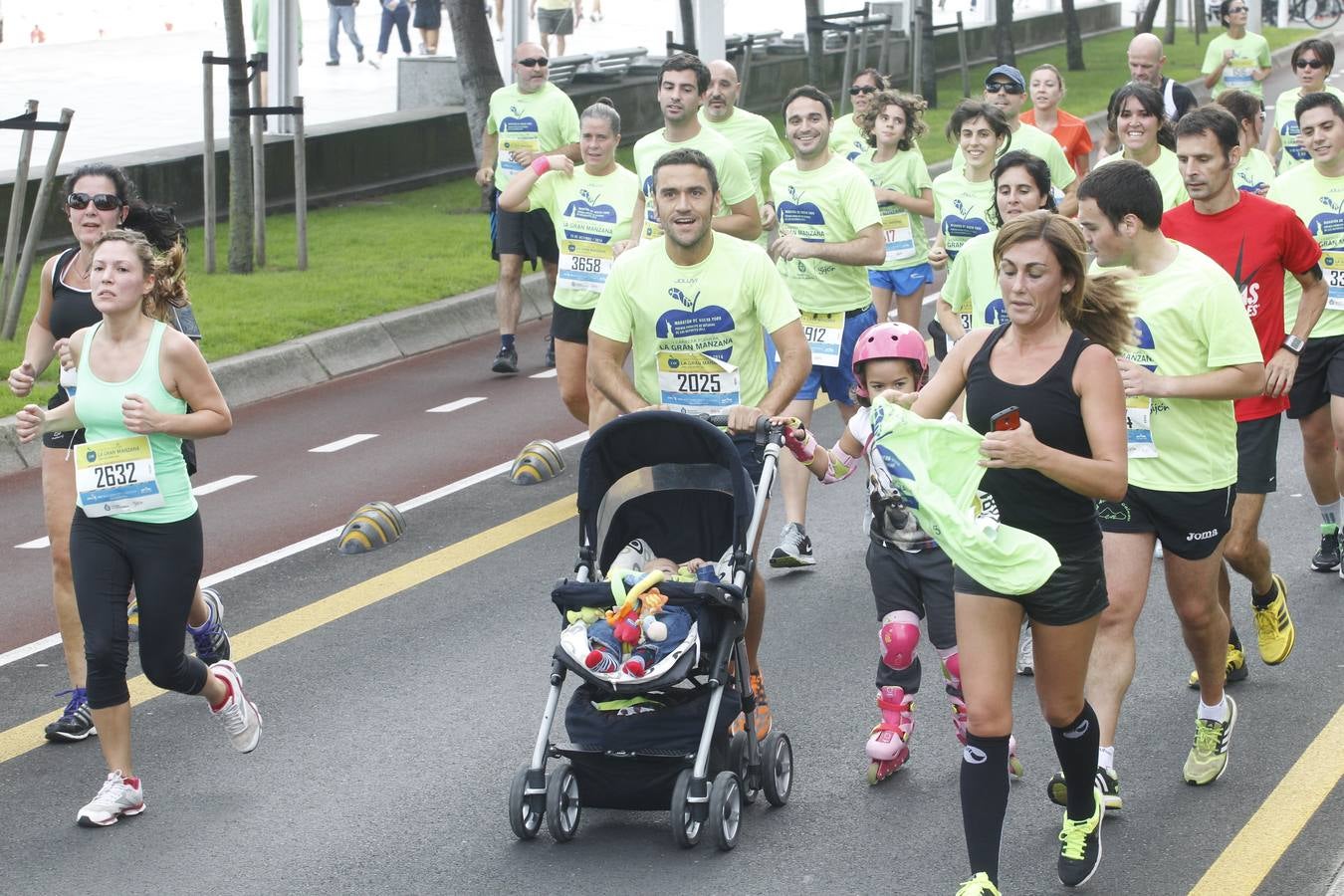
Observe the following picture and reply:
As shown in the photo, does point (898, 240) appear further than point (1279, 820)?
Yes

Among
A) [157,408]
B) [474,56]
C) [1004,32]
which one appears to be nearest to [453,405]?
[157,408]

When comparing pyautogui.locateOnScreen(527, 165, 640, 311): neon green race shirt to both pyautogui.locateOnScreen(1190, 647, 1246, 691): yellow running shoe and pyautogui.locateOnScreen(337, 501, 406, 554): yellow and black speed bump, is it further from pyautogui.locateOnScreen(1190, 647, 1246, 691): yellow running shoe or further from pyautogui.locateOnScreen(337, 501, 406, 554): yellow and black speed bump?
pyautogui.locateOnScreen(1190, 647, 1246, 691): yellow running shoe

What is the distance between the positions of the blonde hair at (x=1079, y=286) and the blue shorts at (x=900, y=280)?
6033 mm

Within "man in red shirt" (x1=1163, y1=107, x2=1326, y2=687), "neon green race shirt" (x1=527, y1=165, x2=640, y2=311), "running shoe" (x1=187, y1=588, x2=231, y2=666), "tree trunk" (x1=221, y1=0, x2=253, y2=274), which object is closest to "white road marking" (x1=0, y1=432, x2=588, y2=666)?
"running shoe" (x1=187, y1=588, x2=231, y2=666)

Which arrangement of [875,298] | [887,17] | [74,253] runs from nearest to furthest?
[74,253]
[875,298]
[887,17]

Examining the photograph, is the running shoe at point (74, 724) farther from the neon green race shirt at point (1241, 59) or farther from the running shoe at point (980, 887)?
the neon green race shirt at point (1241, 59)

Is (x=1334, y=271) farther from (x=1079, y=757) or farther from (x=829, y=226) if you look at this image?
(x=1079, y=757)

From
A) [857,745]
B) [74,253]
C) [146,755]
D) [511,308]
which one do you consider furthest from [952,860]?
[511,308]

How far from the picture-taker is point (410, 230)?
18797 millimetres

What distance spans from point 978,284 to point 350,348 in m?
7.27

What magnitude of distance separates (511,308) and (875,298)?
119 inches

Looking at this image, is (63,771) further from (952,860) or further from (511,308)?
(511,308)

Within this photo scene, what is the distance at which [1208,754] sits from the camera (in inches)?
251

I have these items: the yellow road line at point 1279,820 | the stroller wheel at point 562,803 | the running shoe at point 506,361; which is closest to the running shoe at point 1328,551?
the yellow road line at point 1279,820
